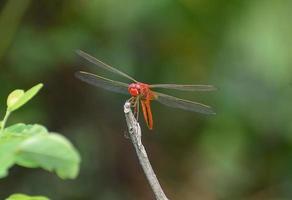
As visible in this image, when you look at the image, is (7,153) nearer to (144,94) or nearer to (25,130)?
(25,130)

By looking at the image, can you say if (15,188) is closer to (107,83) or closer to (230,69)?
(230,69)

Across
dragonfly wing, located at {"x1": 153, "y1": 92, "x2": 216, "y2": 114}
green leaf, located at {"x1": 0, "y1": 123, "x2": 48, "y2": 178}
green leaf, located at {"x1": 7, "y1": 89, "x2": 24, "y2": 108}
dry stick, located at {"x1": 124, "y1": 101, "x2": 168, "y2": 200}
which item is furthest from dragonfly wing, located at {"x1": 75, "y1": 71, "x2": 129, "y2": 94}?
green leaf, located at {"x1": 0, "y1": 123, "x2": 48, "y2": 178}

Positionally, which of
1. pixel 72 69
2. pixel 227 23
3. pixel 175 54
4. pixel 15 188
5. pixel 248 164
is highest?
pixel 227 23

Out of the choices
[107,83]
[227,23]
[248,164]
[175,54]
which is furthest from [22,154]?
[248,164]

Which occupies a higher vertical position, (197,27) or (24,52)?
(197,27)

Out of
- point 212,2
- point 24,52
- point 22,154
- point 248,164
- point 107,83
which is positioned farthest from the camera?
point 248,164

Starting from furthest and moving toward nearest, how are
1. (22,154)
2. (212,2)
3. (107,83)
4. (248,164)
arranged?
(248,164)
(212,2)
(107,83)
(22,154)

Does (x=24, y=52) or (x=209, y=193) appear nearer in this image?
(x=24, y=52)
